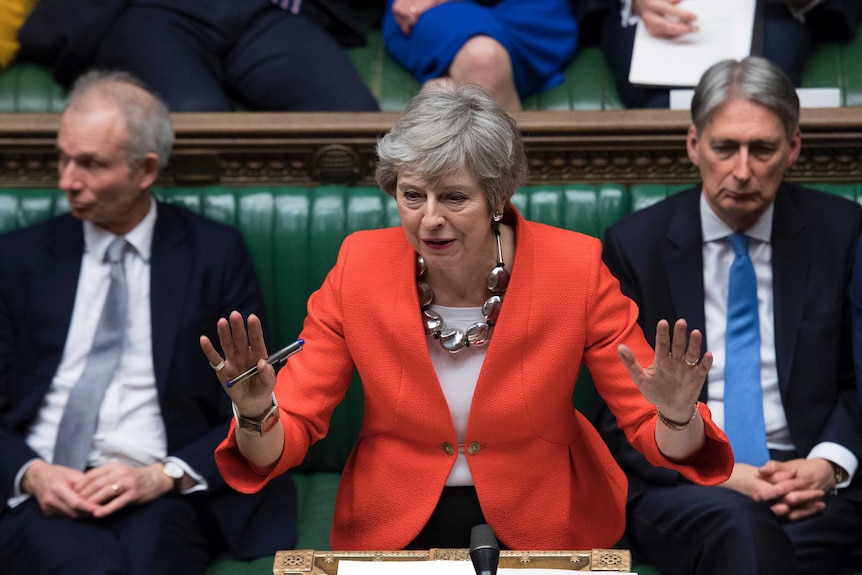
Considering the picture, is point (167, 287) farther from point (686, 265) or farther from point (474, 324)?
point (686, 265)

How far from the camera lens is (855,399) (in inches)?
97.7

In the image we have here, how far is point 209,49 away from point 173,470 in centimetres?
135

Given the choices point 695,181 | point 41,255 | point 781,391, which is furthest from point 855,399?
point 41,255

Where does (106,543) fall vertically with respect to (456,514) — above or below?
below

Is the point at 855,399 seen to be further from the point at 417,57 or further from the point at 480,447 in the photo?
the point at 417,57

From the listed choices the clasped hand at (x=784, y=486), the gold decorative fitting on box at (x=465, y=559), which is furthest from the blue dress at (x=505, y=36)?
the gold decorative fitting on box at (x=465, y=559)

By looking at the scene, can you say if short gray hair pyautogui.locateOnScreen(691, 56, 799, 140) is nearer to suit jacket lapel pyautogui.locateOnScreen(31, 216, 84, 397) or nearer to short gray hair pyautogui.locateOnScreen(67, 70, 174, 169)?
short gray hair pyautogui.locateOnScreen(67, 70, 174, 169)

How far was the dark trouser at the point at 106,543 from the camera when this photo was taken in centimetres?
226

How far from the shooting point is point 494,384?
6.69 ft

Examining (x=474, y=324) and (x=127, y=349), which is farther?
(x=127, y=349)

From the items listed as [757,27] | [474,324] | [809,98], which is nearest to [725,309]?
[474,324]

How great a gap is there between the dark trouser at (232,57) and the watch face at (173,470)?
3.54ft

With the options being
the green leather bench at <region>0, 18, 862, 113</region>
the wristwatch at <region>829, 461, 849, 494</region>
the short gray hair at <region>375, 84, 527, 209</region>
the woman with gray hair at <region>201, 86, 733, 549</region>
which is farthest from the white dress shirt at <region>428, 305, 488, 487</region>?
the green leather bench at <region>0, 18, 862, 113</region>

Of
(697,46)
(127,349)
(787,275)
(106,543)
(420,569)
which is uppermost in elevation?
(697,46)
